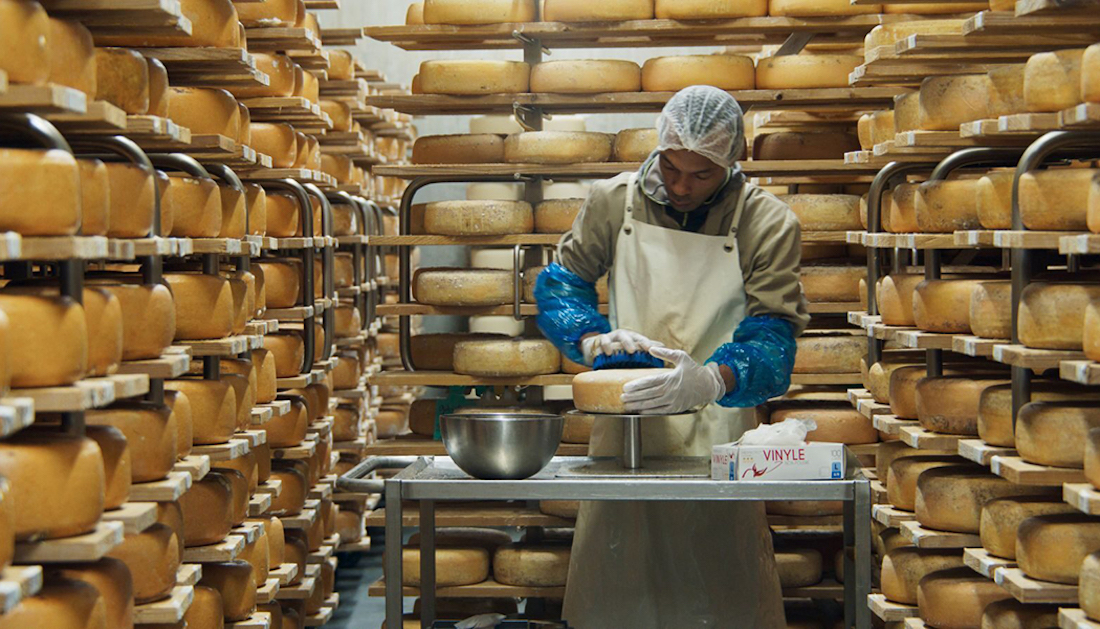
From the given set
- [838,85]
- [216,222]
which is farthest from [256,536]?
[838,85]

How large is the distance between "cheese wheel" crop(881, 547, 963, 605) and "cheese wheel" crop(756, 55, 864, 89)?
1820 mm

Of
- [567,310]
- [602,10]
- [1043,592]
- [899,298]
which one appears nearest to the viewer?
[1043,592]

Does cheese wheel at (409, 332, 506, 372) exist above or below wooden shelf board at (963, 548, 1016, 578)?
above

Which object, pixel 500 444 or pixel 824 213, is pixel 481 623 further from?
pixel 824 213

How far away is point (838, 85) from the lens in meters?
4.93

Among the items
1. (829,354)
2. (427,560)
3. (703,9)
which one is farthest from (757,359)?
(703,9)

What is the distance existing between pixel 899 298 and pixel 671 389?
141 cm

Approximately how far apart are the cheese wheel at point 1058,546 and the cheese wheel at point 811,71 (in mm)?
2271

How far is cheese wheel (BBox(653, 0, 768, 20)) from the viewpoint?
15.9ft

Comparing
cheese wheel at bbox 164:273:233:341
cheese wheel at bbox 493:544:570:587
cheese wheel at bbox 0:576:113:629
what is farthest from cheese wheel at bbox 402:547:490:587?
cheese wheel at bbox 0:576:113:629

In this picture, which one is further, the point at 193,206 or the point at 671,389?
the point at 193,206

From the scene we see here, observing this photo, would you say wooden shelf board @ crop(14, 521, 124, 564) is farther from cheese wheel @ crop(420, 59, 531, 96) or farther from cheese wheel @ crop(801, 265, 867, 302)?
cheese wheel @ crop(801, 265, 867, 302)

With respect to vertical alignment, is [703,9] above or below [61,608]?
above

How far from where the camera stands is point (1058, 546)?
9.82ft
